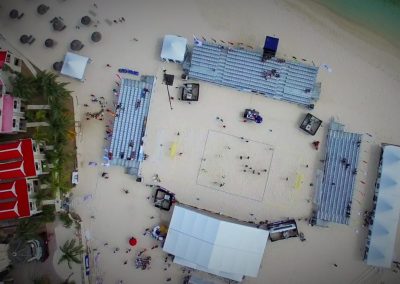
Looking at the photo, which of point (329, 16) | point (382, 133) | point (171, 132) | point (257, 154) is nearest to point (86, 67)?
point (171, 132)

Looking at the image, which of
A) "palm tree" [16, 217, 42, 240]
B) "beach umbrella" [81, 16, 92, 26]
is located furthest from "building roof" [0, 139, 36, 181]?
"beach umbrella" [81, 16, 92, 26]

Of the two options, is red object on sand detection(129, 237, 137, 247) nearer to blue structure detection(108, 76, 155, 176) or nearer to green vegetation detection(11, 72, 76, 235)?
green vegetation detection(11, 72, 76, 235)

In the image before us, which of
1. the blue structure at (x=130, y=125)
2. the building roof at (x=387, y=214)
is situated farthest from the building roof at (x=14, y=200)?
the building roof at (x=387, y=214)

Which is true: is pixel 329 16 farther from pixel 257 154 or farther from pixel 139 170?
pixel 139 170

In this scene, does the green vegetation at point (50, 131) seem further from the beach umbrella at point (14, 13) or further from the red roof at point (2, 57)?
the beach umbrella at point (14, 13)

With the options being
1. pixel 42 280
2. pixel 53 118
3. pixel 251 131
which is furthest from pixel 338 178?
pixel 42 280
